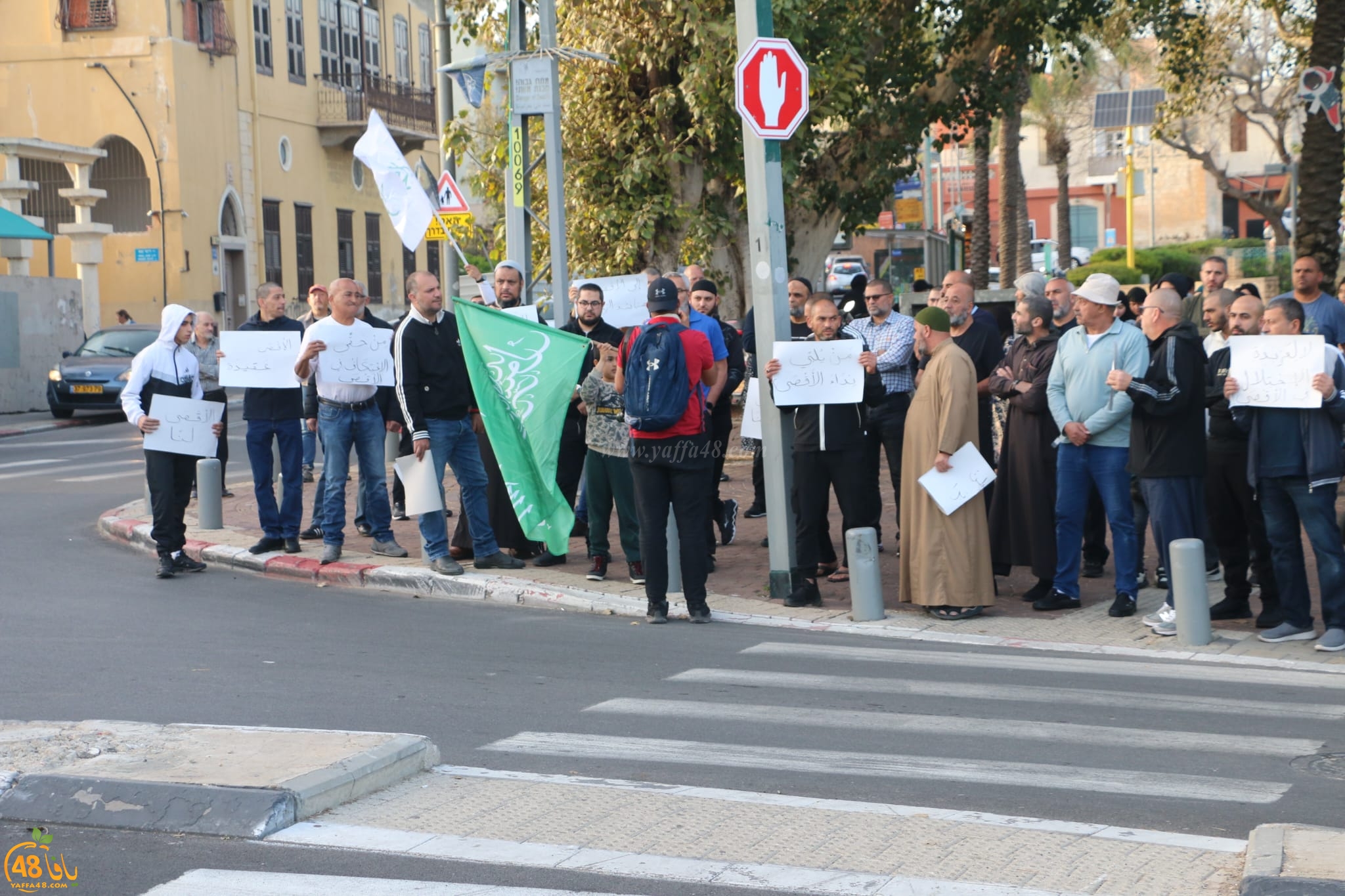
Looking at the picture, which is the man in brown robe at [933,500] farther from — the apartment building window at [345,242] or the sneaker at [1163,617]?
the apartment building window at [345,242]

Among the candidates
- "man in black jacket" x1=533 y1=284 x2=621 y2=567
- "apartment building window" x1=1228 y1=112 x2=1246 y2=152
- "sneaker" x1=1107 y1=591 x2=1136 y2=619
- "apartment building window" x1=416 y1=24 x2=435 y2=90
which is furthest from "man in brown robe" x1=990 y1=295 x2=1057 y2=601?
"apartment building window" x1=1228 y1=112 x2=1246 y2=152

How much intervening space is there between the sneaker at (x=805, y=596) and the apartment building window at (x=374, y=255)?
39370 mm

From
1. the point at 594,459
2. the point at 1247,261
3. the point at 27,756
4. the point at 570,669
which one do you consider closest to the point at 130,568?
the point at 594,459

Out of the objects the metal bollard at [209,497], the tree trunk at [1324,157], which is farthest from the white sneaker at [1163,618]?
the tree trunk at [1324,157]

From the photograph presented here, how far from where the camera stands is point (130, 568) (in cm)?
1202

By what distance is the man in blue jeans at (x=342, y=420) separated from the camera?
11.4m

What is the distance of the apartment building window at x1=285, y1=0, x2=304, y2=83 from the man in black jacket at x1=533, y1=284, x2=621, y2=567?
1351 inches

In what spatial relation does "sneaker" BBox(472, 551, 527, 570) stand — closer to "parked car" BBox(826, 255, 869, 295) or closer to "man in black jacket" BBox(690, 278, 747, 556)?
"man in black jacket" BBox(690, 278, 747, 556)

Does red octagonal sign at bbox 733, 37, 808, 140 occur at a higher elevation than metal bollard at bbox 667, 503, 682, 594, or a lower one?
higher

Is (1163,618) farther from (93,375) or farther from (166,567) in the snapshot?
(93,375)

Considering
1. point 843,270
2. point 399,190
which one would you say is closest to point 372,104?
point 843,270

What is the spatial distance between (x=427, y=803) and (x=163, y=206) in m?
34.8

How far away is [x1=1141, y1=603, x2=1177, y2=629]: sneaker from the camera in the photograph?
9195 millimetres

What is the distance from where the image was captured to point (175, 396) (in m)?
11.4
